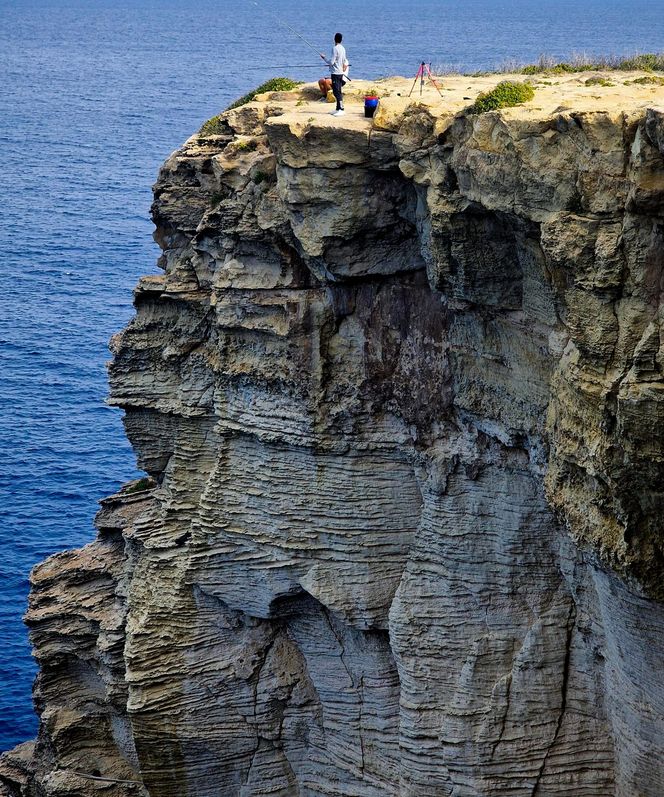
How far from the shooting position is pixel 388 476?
43.2 metres

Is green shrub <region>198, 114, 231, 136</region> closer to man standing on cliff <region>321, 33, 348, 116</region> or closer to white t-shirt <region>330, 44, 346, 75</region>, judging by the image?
man standing on cliff <region>321, 33, 348, 116</region>

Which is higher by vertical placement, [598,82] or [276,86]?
[276,86]

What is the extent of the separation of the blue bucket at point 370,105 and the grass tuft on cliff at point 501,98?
5.28m

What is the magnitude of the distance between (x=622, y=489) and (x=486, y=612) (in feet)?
37.4

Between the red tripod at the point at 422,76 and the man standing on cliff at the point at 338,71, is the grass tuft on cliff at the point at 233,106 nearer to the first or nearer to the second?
the red tripod at the point at 422,76

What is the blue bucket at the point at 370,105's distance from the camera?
131ft

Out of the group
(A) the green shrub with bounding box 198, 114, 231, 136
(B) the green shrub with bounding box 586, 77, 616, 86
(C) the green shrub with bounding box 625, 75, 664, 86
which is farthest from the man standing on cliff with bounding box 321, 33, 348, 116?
(C) the green shrub with bounding box 625, 75, 664, 86

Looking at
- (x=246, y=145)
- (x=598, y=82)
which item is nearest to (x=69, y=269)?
(x=246, y=145)

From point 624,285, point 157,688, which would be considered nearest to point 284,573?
point 157,688

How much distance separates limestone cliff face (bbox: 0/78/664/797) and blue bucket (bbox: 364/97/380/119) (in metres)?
0.72

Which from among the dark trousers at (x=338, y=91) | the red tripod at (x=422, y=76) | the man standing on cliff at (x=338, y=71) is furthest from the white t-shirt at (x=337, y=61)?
the red tripod at (x=422, y=76)

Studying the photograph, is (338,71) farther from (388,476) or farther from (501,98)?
(388,476)

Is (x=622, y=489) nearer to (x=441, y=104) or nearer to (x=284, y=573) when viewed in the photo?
(x=441, y=104)

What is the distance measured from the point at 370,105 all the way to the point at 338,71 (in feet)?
11.6
